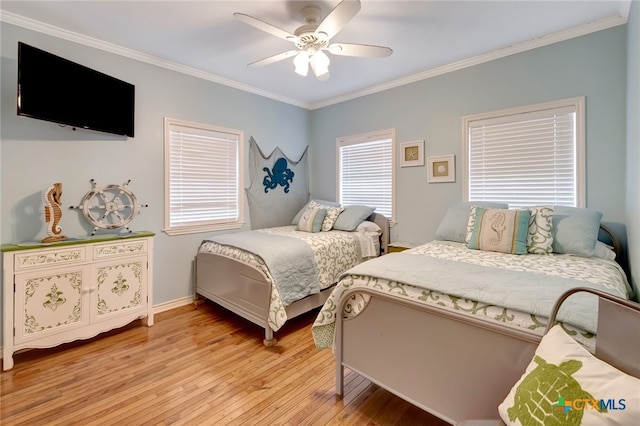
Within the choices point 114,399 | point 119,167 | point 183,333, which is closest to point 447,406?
point 114,399

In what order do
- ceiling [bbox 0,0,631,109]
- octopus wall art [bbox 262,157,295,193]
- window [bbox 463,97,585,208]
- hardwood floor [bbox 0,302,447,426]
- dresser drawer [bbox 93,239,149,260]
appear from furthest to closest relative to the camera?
octopus wall art [bbox 262,157,295,193], window [bbox 463,97,585,208], dresser drawer [bbox 93,239,149,260], ceiling [bbox 0,0,631,109], hardwood floor [bbox 0,302,447,426]

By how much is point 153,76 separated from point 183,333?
8.38 ft

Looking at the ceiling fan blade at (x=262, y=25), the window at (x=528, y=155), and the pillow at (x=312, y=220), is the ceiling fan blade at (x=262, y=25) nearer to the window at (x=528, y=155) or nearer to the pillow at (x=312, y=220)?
the pillow at (x=312, y=220)

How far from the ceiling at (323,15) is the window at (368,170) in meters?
0.91

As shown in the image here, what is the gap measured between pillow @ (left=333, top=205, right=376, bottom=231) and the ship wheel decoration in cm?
216

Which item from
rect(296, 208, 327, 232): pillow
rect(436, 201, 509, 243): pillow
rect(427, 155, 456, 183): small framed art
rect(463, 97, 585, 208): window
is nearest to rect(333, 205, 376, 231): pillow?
rect(296, 208, 327, 232): pillow

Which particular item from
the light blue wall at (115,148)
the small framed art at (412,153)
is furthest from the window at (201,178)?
the small framed art at (412,153)

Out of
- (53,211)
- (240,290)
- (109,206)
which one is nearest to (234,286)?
(240,290)

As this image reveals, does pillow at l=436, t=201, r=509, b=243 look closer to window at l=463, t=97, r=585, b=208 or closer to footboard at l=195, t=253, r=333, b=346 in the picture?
window at l=463, t=97, r=585, b=208

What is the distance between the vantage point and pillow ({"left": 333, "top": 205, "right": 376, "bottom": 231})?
3.47 m

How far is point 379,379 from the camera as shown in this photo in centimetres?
156

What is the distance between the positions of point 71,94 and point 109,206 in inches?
37.6

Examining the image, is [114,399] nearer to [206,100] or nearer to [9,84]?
[9,84]

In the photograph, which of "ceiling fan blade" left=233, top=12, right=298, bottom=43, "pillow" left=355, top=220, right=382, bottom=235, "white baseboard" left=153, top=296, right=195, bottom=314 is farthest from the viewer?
"pillow" left=355, top=220, right=382, bottom=235
